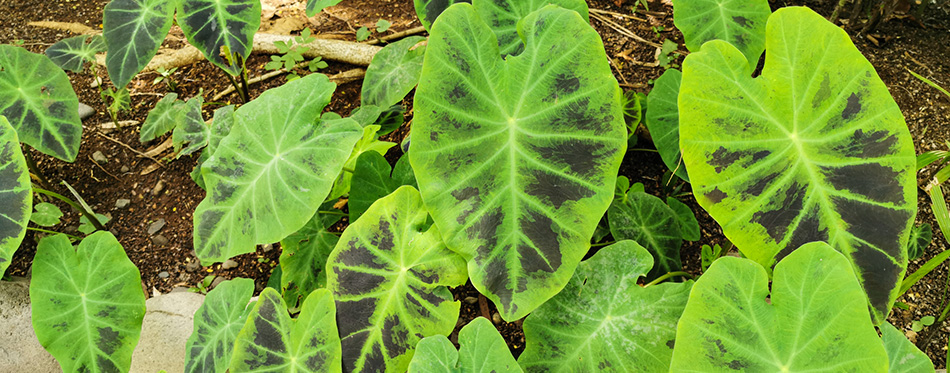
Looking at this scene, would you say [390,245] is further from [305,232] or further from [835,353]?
[835,353]

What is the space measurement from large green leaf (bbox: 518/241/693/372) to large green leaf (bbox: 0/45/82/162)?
5.45 ft

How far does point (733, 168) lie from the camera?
3.56 ft

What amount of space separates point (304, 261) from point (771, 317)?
127 cm

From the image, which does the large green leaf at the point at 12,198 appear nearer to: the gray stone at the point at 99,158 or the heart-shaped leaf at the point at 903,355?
the gray stone at the point at 99,158

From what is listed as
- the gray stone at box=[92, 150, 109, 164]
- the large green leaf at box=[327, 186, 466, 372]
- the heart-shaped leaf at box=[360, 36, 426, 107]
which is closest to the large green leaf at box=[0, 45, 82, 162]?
the gray stone at box=[92, 150, 109, 164]

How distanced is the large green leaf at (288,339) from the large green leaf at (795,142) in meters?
0.86

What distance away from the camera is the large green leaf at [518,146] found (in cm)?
112

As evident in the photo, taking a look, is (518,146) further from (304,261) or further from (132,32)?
(132,32)

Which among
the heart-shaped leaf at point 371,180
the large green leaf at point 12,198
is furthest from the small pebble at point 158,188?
the heart-shaped leaf at point 371,180

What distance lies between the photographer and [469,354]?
109cm

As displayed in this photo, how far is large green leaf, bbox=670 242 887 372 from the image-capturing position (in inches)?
37.5

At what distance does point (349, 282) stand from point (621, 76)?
1.45 m

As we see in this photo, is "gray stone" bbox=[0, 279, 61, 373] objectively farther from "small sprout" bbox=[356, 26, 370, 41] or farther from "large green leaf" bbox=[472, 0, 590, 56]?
"large green leaf" bbox=[472, 0, 590, 56]

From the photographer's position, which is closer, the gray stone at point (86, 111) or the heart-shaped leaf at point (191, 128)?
the heart-shaped leaf at point (191, 128)
